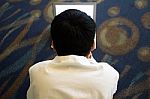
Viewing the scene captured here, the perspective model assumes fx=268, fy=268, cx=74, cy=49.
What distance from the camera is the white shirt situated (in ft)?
2.53

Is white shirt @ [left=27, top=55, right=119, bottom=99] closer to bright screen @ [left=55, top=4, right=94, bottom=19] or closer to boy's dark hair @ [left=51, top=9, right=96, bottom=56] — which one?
boy's dark hair @ [left=51, top=9, right=96, bottom=56]

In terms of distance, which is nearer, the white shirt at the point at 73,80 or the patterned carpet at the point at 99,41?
the white shirt at the point at 73,80

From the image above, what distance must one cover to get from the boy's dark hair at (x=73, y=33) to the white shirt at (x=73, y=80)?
1.4 inches

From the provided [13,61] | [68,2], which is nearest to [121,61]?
[68,2]

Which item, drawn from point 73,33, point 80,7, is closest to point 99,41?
point 80,7

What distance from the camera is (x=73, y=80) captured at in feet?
2.54

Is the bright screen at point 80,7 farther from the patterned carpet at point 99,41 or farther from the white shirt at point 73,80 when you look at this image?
the white shirt at point 73,80

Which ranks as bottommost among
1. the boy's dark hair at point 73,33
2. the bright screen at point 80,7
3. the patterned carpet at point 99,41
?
the patterned carpet at point 99,41

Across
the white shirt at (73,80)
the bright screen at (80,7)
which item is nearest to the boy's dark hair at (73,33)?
the white shirt at (73,80)

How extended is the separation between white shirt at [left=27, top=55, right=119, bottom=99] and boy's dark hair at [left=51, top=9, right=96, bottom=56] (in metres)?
0.04

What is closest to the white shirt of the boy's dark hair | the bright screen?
the boy's dark hair

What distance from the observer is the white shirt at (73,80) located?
77 centimetres

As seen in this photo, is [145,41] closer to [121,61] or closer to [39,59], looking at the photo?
[121,61]

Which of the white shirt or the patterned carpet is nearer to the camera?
the white shirt
